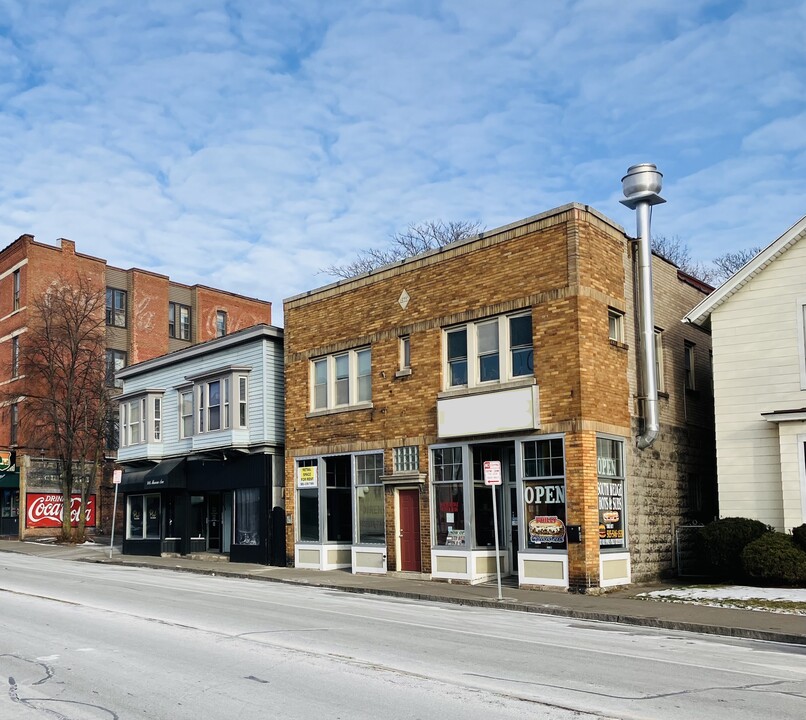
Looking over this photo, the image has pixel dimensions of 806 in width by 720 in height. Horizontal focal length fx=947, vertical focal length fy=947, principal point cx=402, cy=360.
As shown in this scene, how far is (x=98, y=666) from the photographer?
10250mm

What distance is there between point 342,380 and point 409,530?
4694 millimetres

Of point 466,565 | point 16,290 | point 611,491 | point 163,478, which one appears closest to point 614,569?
point 611,491

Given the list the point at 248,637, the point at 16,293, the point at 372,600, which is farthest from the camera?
the point at 16,293

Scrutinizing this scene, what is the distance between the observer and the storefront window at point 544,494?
20.1 metres

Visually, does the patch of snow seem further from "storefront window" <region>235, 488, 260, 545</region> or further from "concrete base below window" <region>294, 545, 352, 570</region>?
"storefront window" <region>235, 488, 260, 545</region>

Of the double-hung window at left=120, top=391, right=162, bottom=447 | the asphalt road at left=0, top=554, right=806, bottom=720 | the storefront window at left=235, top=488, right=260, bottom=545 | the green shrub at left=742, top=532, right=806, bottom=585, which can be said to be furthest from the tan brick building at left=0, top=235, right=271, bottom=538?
the green shrub at left=742, top=532, right=806, bottom=585

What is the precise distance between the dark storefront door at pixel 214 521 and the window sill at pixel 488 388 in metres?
11.8

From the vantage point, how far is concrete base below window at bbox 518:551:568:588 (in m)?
19.7

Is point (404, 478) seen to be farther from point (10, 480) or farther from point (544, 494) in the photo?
point (10, 480)

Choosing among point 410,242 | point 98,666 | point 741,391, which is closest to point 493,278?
point 741,391

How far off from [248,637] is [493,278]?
37.9 ft

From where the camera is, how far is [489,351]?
858 inches

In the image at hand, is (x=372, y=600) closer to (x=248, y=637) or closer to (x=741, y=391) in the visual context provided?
(x=248, y=637)

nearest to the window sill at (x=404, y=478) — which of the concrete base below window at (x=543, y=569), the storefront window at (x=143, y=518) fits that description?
the concrete base below window at (x=543, y=569)
